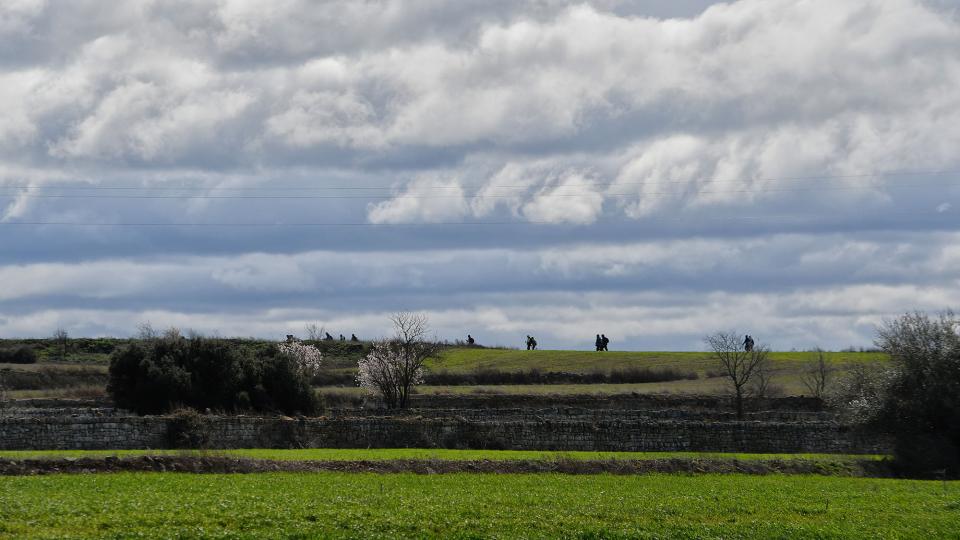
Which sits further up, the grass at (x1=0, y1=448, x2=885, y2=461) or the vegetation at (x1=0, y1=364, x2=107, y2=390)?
the vegetation at (x1=0, y1=364, x2=107, y2=390)

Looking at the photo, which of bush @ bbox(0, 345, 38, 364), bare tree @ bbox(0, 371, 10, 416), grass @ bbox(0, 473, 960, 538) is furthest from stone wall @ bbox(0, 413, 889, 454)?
bush @ bbox(0, 345, 38, 364)

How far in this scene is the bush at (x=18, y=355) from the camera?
10488cm

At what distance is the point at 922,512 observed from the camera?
30750 mm

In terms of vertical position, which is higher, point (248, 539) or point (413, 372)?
point (413, 372)

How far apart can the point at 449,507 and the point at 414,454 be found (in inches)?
594

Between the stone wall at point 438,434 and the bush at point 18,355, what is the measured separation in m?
63.0

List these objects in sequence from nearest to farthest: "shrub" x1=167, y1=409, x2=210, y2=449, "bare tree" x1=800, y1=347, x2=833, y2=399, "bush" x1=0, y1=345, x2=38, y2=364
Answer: "shrub" x1=167, y1=409, x2=210, y2=449 < "bare tree" x1=800, y1=347, x2=833, y2=399 < "bush" x1=0, y1=345, x2=38, y2=364

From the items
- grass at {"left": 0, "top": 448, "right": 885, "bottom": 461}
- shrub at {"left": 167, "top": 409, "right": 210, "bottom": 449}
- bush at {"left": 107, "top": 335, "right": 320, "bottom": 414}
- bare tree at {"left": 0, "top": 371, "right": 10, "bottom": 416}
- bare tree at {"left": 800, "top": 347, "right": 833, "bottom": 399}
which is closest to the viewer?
grass at {"left": 0, "top": 448, "right": 885, "bottom": 461}

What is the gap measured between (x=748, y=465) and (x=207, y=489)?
2085 centimetres

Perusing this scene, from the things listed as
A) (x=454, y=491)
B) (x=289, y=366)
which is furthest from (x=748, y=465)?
(x=289, y=366)

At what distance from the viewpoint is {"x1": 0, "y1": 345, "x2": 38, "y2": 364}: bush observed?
105 meters

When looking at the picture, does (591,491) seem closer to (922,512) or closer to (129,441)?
(922,512)

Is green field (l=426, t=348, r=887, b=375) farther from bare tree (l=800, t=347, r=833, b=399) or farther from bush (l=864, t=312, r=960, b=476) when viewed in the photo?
bush (l=864, t=312, r=960, b=476)

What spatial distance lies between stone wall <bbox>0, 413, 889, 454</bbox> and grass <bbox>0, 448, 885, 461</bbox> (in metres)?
1.43
